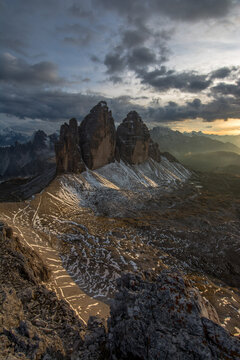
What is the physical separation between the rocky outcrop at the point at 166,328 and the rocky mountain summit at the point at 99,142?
72833 mm

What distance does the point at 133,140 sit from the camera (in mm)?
120000

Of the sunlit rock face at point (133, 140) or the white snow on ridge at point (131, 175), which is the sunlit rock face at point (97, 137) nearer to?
the white snow on ridge at point (131, 175)

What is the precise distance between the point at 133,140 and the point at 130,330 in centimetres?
11573

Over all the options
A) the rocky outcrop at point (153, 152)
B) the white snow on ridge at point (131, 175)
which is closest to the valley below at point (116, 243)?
the white snow on ridge at point (131, 175)

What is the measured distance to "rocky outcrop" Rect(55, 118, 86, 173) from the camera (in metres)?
80.2

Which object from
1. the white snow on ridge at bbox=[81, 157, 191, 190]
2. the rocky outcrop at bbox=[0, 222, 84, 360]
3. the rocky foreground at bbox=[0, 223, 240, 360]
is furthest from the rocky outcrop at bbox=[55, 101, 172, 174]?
the rocky foreground at bbox=[0, 223, 240, 360]

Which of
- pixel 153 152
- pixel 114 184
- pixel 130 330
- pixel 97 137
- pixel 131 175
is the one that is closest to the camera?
pixel 130 330

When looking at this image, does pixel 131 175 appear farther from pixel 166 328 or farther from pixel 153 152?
pixel 166 328

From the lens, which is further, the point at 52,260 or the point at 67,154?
the point at 67,154

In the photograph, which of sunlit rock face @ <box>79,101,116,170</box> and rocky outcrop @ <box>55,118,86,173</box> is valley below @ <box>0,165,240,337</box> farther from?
sunlit rock face @ <box>79,101,116,170</box>

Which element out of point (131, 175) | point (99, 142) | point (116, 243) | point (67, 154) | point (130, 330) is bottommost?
point (116, 243)

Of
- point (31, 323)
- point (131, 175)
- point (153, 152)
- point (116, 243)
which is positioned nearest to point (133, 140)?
point (131, 175)

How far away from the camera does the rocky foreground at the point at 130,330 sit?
789 cm

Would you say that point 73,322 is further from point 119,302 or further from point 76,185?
point 76,185
